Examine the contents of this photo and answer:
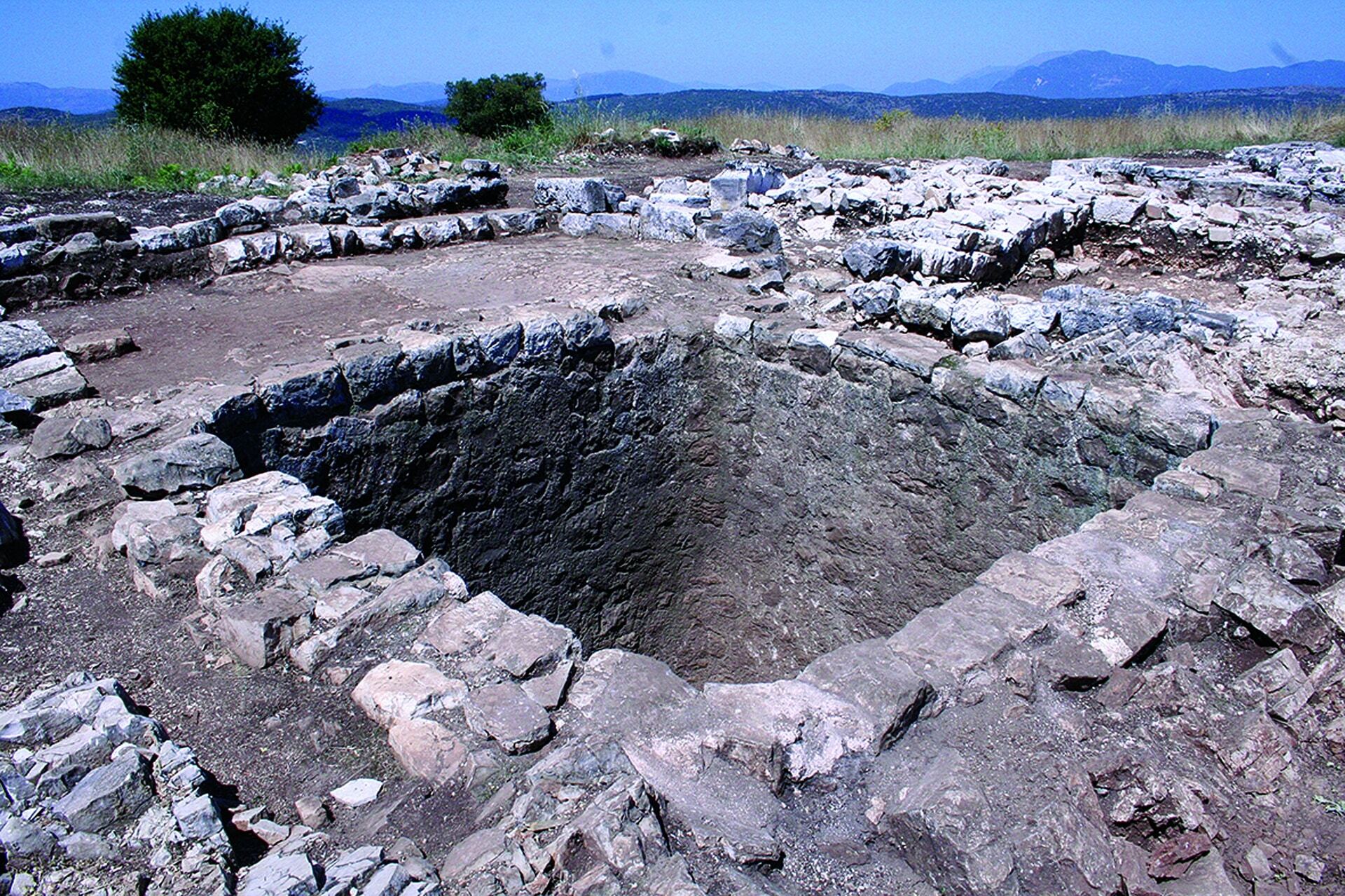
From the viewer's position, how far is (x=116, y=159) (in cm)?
952

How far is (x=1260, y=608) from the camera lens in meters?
2.56

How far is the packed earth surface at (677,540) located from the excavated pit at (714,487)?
0.02m

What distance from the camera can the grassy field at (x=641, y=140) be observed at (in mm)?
9289

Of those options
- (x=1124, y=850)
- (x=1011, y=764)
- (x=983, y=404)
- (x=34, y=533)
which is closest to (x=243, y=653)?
(x=34, y=533)

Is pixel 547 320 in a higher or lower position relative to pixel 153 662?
higher

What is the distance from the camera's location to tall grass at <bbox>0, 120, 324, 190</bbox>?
8680mm

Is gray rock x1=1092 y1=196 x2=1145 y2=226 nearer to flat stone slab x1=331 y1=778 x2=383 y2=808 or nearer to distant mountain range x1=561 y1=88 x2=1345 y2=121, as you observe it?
flat stone slab x1=331 y1=778 x2=383 y2=808

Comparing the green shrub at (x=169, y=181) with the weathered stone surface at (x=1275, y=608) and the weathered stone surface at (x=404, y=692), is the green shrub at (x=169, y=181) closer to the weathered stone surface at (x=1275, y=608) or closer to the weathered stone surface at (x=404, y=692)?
the weathered stone surface at (x=404, y=692)

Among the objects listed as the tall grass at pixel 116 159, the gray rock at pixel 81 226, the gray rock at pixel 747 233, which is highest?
the tall grass at pixel 116 159

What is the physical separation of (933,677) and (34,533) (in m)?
3.33

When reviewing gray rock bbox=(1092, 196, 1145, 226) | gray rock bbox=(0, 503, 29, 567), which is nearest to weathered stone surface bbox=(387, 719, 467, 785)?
gray rock bbox=(0, 503, 29, 567)

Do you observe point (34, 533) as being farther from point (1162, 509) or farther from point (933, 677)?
point (1162, 509)

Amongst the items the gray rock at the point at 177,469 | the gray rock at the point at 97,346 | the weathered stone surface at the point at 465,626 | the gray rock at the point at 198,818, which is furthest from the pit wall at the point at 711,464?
the gray rock at the point at 198,818

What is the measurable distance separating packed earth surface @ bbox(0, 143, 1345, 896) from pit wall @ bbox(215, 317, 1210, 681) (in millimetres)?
26
